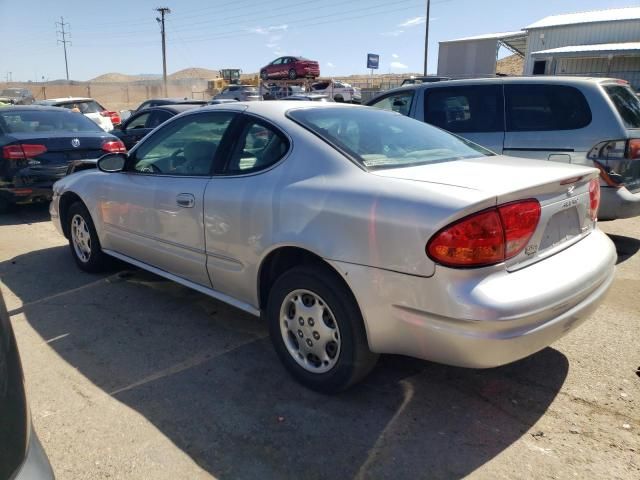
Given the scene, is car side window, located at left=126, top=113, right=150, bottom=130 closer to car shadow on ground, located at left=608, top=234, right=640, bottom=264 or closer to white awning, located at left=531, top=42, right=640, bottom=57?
car shadow on ground, located at left=608, top=234, right=640, bottom=264

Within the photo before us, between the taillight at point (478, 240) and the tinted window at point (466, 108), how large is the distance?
12.4ft

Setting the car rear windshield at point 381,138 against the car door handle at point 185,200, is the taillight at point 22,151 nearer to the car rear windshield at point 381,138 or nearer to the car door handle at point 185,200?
the car door handle at point 185,200

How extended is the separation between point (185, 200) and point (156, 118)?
23.2 feet

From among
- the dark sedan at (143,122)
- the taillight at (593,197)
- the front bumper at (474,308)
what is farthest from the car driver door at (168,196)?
the dark sedan at (143,122)

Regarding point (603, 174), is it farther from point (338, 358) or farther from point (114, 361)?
point (114, 361)

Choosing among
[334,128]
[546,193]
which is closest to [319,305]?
[334,128]

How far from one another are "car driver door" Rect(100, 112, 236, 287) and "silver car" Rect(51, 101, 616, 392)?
16mm

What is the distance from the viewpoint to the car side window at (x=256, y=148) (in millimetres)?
3162

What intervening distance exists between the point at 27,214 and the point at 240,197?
6254 mm

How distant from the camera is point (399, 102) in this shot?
22.4 feet

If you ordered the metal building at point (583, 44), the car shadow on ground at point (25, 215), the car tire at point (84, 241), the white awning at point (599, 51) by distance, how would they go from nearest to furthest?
the car tire at point (84, 241), the car shadow on ground at point (25, 215), the white awning at point (599, 51), the metal building at point (583, 44)

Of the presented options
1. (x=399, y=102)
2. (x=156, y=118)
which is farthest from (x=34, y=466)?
(x=156, y=118)

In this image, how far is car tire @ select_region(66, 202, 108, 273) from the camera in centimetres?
482

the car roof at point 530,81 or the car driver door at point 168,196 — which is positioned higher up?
the car roof at point 530,81
